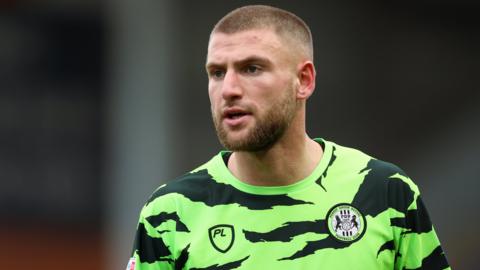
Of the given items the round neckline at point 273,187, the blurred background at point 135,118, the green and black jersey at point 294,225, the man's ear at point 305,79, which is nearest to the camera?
the green and black jersey at point 294,225

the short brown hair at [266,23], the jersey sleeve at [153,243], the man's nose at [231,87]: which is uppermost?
the short brown hair at [266,23]

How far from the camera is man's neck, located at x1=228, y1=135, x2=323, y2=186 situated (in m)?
3.98

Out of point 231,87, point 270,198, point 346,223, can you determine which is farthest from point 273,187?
point 231,87

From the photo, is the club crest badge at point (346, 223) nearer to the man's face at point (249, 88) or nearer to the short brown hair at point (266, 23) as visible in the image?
the man's face at point (249, 88)

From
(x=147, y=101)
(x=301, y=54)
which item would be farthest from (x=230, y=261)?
(x=147, y=101)

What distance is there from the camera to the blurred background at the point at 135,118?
1011 cm

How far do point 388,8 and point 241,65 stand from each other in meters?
8.24

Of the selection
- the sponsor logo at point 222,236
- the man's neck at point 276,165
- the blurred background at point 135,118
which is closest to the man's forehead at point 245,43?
the man's neck at point 276,165

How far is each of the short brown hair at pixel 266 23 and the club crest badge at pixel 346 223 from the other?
0.63 m

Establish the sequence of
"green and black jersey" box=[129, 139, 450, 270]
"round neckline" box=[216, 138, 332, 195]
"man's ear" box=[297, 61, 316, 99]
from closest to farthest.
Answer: "green and black jersey" box=[129, 139, 450, 270], "round neckline" box=[216, 138, 332, 195], "man's ear" box=[297, 61, 316, 99]

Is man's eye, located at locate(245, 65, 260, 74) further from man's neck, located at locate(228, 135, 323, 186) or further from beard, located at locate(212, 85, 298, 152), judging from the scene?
man's neck, located at locate(228, 135, 323, 186)

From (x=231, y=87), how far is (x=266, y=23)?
32 cm

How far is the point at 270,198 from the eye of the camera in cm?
395

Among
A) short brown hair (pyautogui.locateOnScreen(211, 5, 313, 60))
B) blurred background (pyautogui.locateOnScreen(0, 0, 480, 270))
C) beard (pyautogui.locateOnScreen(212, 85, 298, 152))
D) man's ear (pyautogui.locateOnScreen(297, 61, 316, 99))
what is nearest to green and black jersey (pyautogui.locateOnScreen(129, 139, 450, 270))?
beard (pyautogui.locateOnScreen(212, 85, 298, 152))
